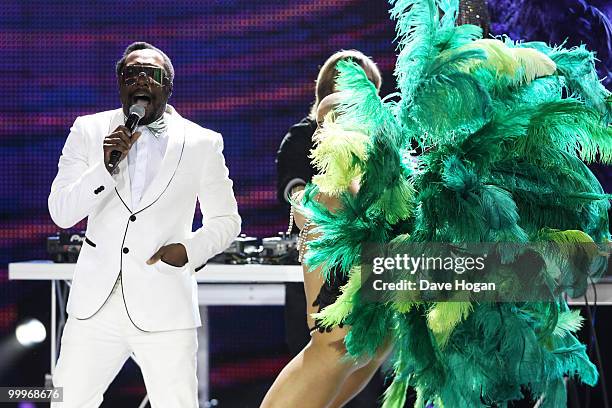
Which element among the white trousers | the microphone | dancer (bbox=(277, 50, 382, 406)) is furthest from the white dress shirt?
dancer (bbox=(277, 50, 382, 406))

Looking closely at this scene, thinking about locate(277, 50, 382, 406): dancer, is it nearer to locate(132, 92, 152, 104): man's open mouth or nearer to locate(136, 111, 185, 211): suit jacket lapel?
locate(136, 111, 185, 211): suit jacket lapel

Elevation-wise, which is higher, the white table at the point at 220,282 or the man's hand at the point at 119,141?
the man's hand at the point at 119,141

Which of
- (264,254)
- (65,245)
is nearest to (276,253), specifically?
(264,254)

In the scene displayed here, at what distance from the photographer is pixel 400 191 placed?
83.4 inches

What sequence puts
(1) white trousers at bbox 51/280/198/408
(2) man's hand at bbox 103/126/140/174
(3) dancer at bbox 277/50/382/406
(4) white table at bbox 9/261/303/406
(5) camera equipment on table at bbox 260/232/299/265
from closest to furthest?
(2) man's hand at bbox 103/126/140/174 → (1) white trousers at bbox 51/280/198/408 → (3) dancer at bbox 277/50/382/406 → (4) white table at bbox 9/261/303/406 → (5) camera equipment on table at bbox 260/232/299/265

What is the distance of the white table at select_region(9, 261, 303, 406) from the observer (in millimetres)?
4145

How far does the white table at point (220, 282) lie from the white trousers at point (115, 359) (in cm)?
122

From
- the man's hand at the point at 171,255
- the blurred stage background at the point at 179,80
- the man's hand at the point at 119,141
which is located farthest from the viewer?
the blurred stage background at the point at 179,80

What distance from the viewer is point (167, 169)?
9.82ft

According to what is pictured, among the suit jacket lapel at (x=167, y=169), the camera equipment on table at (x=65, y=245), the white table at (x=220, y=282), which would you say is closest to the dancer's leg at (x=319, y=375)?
the suit jacket lapel at (x=167, y=169)

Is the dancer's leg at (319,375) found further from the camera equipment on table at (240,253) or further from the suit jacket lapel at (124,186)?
the camera equipment on table at (240,253)

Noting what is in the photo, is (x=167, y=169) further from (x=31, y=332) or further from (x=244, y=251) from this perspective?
(x=31, y=332)

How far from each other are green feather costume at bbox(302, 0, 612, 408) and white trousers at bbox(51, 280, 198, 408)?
2.69 ft

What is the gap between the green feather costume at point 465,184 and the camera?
207 centimetres
